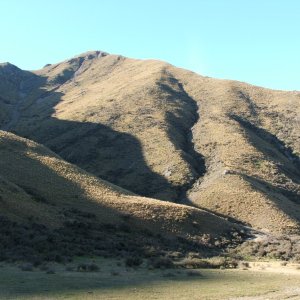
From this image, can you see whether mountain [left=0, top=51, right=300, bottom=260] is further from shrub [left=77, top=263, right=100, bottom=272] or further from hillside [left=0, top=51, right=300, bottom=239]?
shrub [left=77, top=263, right=100, bottom=272]

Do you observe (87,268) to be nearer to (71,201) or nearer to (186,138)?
(71,201)

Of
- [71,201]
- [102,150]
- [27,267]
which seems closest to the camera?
[27,267]

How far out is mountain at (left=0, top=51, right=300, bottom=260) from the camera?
205ft

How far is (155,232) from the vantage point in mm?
53156

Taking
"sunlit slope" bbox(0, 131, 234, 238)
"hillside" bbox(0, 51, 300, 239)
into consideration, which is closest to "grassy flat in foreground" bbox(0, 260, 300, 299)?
"sunlit slope" bbox(0, 131, 234, 238)

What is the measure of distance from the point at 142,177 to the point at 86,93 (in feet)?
291

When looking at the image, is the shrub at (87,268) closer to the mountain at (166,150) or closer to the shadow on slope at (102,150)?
the mountain at (166,150)

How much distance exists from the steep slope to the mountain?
346 mm

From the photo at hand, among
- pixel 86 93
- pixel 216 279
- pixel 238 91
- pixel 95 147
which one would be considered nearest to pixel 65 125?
pixel 95 147

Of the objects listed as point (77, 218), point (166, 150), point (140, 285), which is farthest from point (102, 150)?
point (140, 285)

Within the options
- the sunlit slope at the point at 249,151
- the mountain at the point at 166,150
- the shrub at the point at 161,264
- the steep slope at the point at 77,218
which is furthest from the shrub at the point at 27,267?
the sunlit slope at the point at 249,151

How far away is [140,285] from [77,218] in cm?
2949

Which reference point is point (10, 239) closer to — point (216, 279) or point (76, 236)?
point (76, 236)

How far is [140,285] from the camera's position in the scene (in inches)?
913
